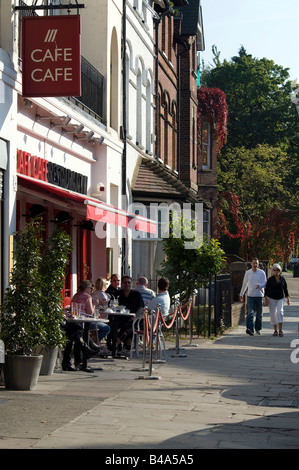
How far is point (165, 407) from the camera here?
10.2 metres

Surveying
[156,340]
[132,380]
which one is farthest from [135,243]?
[132,380]

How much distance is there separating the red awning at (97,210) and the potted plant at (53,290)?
266 centimetres

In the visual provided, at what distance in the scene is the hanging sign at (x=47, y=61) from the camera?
1434 centimetres

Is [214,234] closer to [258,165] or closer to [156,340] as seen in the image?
[258,165]

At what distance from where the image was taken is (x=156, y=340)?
1494cm

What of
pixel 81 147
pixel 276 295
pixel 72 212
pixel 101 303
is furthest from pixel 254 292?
pixel 101 303

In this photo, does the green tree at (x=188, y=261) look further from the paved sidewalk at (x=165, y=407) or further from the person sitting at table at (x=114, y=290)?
the paved sidewalk at (x=165, y=407)

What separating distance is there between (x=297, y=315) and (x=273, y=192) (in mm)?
18151

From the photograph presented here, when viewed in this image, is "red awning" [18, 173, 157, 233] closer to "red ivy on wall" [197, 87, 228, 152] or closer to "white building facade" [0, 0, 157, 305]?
"white building facade" [0, 0, 157, 305]

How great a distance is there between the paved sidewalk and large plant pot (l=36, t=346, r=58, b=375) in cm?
19

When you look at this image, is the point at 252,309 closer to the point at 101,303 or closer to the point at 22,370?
the point at 101,303

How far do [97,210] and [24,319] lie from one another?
5.47m

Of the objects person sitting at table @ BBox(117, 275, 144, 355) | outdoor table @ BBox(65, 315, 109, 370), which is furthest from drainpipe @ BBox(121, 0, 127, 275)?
outdoor table @ BBox(65, 315, 109, 370)

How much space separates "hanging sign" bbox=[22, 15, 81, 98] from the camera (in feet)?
47.0
